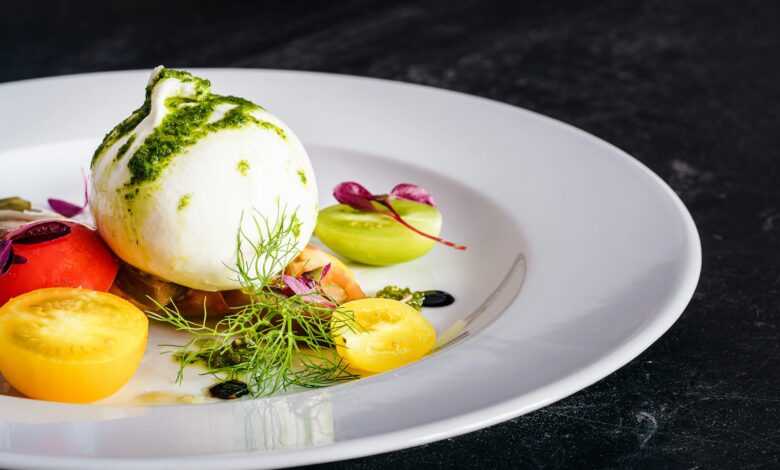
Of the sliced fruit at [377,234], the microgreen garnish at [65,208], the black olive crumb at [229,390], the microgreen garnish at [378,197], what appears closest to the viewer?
the black olive crumb at [229,390]

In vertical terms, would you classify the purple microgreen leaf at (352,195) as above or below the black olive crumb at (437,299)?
above

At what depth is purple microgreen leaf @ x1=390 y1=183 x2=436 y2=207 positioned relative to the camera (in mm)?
2486

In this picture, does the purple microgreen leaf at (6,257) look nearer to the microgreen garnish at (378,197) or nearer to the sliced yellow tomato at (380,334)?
the sliced yellow tomato at (380,334)

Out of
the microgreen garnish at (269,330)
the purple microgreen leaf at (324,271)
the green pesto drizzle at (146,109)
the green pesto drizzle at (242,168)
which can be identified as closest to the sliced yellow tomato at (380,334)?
the microgreen garnish at (269,330)

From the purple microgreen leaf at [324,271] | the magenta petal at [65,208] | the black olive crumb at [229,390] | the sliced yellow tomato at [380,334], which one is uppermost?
the magenta petal at [65,208]

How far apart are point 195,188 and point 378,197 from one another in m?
0.57

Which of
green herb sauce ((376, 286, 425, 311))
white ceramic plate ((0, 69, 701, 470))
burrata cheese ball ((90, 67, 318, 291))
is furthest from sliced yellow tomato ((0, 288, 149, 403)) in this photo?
green herb sauce ((376, 286, 425, 311))

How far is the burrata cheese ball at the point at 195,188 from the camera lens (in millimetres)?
1992

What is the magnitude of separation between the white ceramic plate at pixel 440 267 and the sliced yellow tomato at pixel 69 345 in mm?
79

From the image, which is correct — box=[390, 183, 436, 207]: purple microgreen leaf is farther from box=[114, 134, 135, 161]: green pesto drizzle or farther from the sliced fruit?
box=[114, 134, 135, 161]: green pesto drizzle

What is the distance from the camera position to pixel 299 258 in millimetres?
2193

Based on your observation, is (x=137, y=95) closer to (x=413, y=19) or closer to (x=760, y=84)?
(x=413, y=19)

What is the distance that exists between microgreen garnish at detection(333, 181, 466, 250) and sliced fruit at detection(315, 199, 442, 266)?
0.7 inches

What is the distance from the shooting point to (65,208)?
2562 mm
